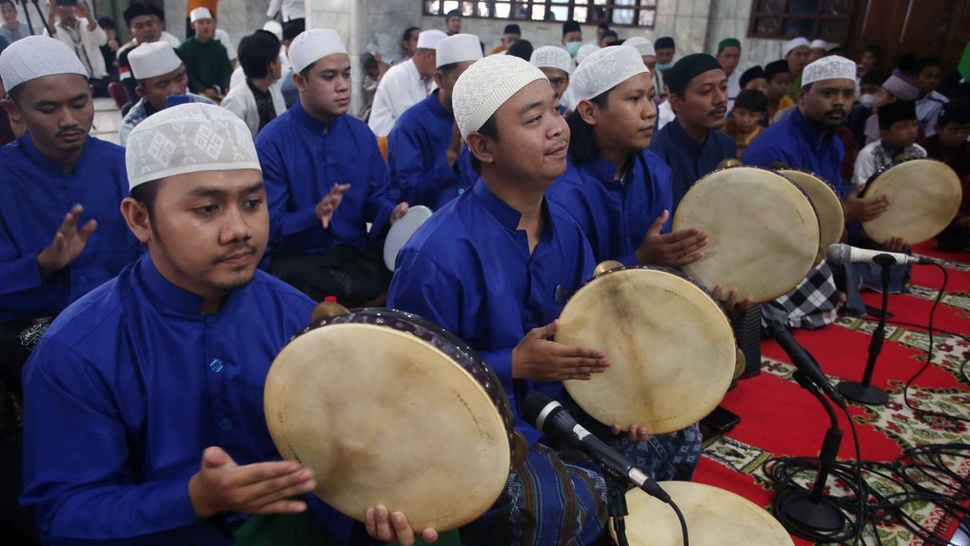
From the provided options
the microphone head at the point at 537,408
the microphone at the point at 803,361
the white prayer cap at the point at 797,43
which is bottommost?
the microphone at the point at 803,361

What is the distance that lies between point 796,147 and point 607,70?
1901 millimetres

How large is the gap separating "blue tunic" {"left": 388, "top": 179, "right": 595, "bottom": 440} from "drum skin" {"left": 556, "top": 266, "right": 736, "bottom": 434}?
219mm

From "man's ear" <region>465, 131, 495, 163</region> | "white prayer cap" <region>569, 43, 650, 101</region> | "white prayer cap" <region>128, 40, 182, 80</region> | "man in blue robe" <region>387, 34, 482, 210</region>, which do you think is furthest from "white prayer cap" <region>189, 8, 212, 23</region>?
"man's ear" <region>465, 131, 495, 163</region>

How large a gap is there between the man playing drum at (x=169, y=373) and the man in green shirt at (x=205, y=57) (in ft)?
19.8

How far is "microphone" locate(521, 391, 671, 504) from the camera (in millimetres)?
1389

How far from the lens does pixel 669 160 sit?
12.8ft

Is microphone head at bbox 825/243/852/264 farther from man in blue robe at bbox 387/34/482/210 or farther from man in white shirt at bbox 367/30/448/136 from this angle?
man in white shirt at bbox 367/30/448/136

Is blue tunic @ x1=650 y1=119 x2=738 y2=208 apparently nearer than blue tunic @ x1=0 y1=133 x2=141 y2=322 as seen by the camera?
No

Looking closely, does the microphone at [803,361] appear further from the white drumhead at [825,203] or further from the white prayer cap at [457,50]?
the white prayer cap at [457,50]

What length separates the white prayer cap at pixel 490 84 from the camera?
219cm

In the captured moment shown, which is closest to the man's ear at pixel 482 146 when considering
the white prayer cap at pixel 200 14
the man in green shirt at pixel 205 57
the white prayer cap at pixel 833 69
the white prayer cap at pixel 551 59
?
the white prayer cap at pixel 833 69

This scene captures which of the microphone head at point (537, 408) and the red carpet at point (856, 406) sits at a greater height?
the microphone head at point (537, 408)

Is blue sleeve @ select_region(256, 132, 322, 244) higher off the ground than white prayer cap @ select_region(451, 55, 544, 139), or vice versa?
white prayer cap @ select_region(451, 55, 544, 139)

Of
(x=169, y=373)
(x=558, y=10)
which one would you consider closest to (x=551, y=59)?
(x=169, y=373)
